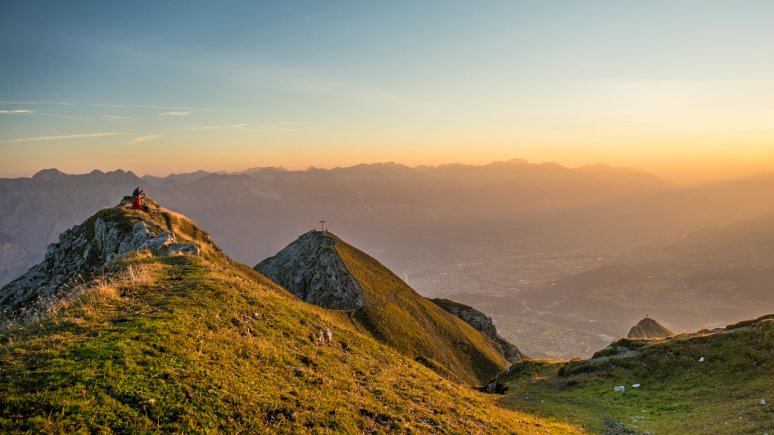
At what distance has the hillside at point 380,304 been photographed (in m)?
81.4

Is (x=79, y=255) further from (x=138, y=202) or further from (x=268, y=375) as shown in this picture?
(x=268, y=375)

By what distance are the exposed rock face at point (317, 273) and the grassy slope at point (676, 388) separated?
53.1 m

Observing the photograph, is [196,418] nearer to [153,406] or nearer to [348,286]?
[153,406]

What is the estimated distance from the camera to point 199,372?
1566cm

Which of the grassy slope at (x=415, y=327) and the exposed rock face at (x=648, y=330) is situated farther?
the exposed rock face at (x=648, y=330)

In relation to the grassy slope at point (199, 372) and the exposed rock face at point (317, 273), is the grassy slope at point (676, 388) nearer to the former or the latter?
the grassy slope at point (199, 372)

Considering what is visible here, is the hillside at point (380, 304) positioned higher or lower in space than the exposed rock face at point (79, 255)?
lower

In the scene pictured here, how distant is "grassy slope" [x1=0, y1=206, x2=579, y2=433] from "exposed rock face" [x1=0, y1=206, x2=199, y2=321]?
36.5 meters

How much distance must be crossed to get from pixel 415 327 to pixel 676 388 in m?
58.1

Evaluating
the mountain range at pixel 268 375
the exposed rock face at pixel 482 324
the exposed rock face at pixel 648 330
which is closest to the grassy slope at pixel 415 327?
the exposed rock face at pixel 482 324

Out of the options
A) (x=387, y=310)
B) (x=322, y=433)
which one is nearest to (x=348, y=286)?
(x=387, y=310)

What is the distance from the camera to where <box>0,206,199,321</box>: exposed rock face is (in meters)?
57.3

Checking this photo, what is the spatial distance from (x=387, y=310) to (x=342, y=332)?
58530mm

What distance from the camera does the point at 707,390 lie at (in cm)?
3369
